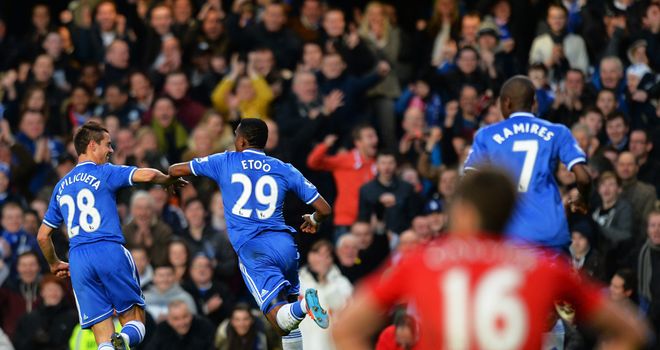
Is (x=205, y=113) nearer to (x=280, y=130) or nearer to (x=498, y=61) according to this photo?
(x=280, y=130)

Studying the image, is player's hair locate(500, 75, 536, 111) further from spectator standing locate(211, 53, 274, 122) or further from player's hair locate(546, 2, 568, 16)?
player's hair locate(546, 2, 568, 16)

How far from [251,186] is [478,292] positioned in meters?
5.88

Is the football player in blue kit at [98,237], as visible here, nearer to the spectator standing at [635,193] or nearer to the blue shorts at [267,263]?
the blue shorts at [267,263]

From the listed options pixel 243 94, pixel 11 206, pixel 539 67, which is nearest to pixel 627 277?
pixel 539 67

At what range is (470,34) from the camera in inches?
715

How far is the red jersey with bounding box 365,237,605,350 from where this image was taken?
5488 millimetres

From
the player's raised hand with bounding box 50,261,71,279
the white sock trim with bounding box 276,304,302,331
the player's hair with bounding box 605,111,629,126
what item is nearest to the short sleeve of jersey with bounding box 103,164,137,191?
the player's raised hand with bounding box 50,261,71,279

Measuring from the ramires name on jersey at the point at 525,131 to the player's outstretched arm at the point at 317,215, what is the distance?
1.62 metres

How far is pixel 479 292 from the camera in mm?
5492

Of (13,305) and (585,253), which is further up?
(13,305)

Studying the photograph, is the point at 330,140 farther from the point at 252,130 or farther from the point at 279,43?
the point at 252,130

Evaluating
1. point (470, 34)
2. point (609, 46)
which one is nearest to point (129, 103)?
point (470, 34)

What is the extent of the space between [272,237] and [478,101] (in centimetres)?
640

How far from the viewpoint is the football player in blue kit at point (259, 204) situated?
1120 centimetres
